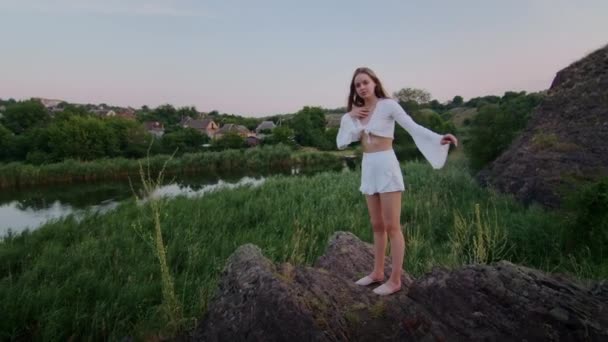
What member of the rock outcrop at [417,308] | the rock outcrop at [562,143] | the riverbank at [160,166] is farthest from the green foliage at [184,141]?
the rock outcrop at [417,308]

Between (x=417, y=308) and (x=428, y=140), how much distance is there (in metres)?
1.28

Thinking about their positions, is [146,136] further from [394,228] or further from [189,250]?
[394,228]

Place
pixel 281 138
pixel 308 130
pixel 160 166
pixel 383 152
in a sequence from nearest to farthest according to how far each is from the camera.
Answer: pixel 383 152
pixel 160 166
pixel 281 138
pixel 308 130

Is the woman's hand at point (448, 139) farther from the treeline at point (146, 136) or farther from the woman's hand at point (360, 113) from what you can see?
the treeline at point (146, 136)

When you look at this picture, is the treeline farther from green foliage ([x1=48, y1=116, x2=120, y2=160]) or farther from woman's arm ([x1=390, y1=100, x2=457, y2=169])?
woman's arm ([x1=390, y1=100, x2=457, y2=169])

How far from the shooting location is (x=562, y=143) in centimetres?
950

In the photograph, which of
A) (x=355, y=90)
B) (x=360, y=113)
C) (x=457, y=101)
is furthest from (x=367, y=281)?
(x=457, y=101)

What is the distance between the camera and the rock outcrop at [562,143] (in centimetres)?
782

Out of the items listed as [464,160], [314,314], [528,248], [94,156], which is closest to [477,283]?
[314,314]

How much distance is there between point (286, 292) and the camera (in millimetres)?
2518

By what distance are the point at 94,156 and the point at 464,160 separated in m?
32.9

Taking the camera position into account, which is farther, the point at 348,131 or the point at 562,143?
the point at 562,143

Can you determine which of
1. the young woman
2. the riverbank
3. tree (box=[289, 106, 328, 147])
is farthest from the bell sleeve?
tree (box=[289, 106, 328, 147])

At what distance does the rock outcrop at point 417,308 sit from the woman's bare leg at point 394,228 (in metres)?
0.10
